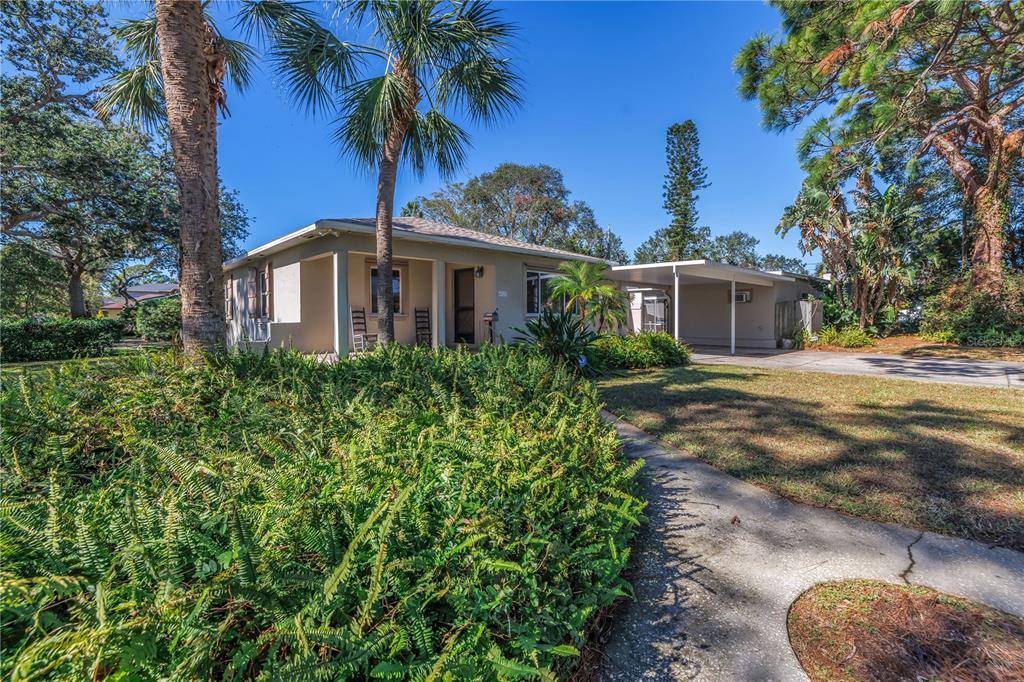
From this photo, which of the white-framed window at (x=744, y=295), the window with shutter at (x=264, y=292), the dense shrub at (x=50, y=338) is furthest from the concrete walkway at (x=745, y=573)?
the white-framed window at (x=744, y=295)

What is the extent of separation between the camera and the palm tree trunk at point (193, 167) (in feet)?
12.5

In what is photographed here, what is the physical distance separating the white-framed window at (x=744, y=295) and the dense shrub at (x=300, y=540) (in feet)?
58.0

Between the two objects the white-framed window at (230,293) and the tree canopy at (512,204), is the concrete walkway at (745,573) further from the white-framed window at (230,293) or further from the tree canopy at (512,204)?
the tree canopy at (512,204)

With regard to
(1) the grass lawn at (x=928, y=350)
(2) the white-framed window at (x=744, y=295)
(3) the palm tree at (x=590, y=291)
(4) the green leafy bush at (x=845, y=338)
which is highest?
(2) the white-framed window at (x=744, y=295)

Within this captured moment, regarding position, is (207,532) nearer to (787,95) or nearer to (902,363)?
(787,95)

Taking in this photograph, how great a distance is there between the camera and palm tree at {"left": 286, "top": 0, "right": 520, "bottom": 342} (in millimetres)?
6578

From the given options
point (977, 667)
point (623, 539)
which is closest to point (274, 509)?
point (623, 539)

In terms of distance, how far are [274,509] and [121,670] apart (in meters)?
0.55

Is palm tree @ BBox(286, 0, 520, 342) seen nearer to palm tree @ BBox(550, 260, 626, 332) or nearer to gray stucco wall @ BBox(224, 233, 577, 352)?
gray stucco wall @ BBox(224, 233, 577, 352)

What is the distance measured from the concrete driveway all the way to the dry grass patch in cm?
854

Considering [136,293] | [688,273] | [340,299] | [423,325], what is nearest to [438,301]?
[423,325]

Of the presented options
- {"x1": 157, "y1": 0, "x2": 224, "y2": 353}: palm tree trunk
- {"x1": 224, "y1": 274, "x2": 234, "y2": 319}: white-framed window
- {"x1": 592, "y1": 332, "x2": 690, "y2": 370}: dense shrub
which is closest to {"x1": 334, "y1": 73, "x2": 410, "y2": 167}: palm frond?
{"x1": 157, "y1": 0, "x2": 224, "y2": 353}: palm tree trunk

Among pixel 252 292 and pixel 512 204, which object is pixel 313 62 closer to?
pixel 252 292

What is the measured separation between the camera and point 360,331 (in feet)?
37.0
